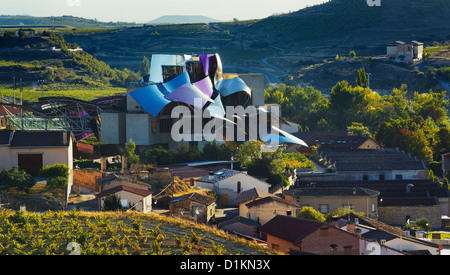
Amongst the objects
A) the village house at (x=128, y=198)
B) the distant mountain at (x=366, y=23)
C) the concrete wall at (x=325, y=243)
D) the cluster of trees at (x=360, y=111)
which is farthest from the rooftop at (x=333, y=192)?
the distant mountain at (x=366, y=23)

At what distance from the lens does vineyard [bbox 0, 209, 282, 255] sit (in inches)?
840

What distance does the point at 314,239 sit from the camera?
2592 centimetres

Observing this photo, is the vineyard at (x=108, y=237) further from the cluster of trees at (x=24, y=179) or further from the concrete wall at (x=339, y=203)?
the concrete wall at (x=339, y=203)

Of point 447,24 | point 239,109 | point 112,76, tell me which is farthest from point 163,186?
point 447,24

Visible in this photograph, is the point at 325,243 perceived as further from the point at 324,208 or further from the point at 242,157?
the point at 242,157

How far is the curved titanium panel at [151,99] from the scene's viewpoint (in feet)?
178

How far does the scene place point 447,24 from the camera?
146 m

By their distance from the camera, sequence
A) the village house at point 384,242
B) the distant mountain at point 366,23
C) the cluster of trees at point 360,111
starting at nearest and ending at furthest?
the village house at point 384,242 < the cluster of trees at point 360,111 < the distant mountain at point 366,23

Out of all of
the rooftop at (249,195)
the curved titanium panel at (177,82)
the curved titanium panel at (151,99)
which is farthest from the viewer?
the curved titanium panel at (177,82)

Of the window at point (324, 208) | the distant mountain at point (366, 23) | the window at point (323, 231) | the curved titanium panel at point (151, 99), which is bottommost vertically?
the window at point (324, 208)

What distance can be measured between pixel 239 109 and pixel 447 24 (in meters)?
94.8

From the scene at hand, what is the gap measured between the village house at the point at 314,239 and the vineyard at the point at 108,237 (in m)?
2.13

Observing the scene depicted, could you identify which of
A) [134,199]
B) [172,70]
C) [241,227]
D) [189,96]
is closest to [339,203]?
[241,227]

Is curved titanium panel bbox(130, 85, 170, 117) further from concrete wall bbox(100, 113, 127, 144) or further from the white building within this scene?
the white building
